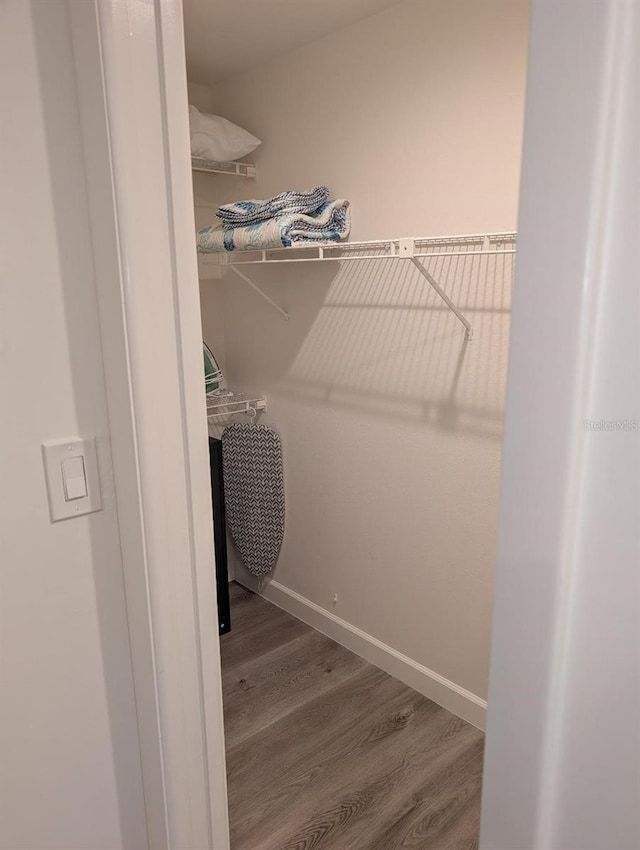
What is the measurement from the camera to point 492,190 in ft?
6.04

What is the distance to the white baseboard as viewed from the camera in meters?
2.21

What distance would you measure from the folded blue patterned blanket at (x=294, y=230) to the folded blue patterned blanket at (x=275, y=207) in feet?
0.07

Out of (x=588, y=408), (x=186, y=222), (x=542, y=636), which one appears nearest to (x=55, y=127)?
(x=186, y=222)

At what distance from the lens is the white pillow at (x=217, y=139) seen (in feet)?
7.89

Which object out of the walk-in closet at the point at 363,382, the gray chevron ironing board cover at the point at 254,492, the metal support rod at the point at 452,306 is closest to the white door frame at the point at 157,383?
the walk-in closet at the point at 363,382

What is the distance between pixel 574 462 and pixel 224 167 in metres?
2.39

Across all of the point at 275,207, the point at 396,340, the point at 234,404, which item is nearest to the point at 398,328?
the point at 396,340

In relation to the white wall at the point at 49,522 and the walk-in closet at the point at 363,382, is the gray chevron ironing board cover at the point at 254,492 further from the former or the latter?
the white wall at the point at 49,522

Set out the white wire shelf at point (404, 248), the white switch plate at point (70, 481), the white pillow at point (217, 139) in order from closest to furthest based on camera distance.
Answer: the white switch plate at point (70, 481) < the white wire shelf at point (404, 248) < the white pillow at point (217, 139)

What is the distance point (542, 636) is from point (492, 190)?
1.54 meters

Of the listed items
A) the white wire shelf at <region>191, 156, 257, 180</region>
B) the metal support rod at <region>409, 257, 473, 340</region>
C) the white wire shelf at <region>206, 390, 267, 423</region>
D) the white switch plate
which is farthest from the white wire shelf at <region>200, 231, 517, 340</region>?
the white switch plate

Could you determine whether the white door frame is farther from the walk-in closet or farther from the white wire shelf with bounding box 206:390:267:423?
the white wire shelf with bounding box 206:390:267:423

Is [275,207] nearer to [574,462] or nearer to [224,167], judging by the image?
[224,167]

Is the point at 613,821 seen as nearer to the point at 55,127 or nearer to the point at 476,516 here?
the point at 55,127
